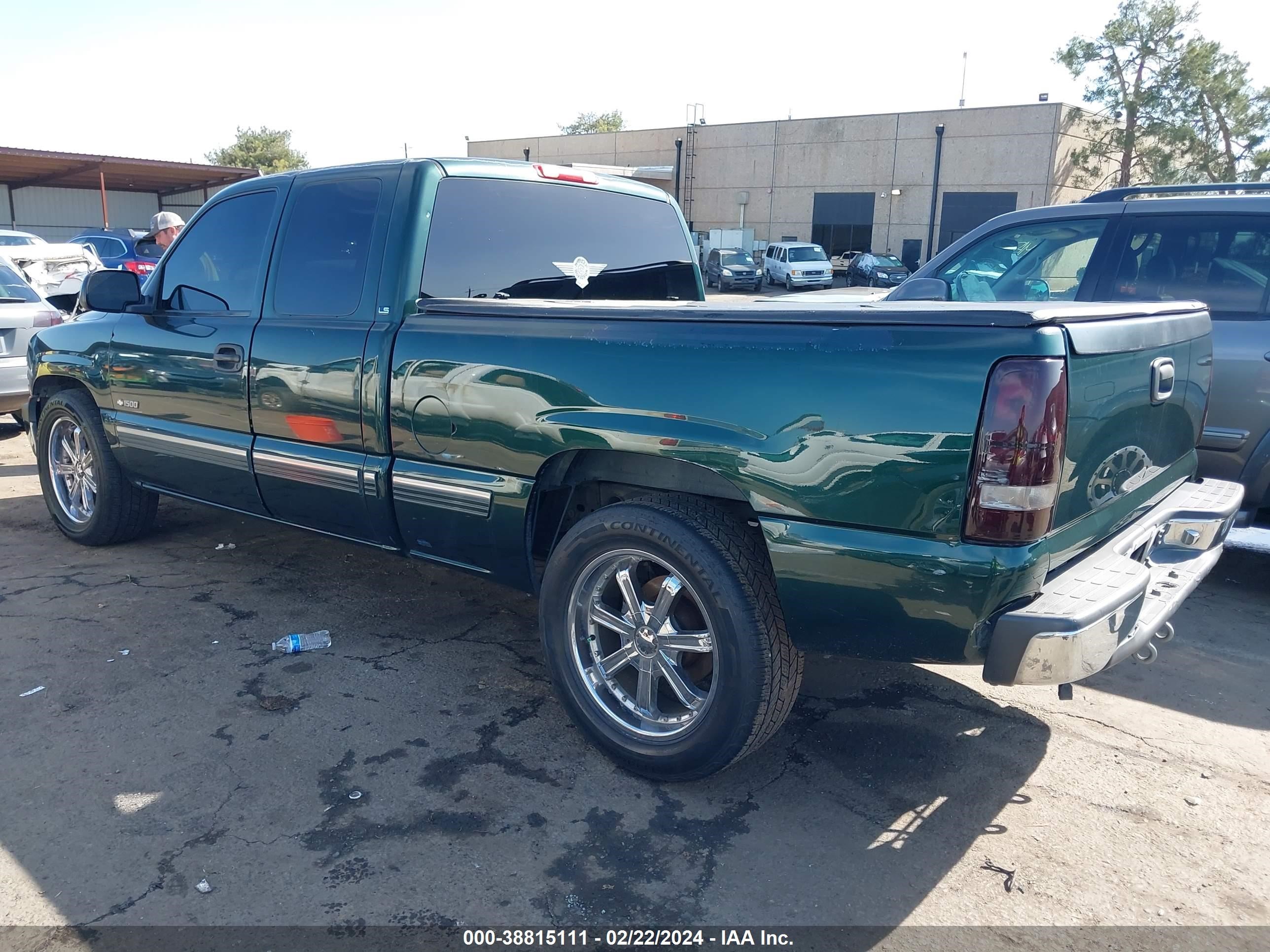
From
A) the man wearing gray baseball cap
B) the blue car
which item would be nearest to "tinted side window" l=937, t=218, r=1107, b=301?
the man wearing gray baseball cap

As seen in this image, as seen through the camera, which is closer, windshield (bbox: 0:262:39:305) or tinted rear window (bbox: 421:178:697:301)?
tinted rear window (bbox: 421:178:697:301)

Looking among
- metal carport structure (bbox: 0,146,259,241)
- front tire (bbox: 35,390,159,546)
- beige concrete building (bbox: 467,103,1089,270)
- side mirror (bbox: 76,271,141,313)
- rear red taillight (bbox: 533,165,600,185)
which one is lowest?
front tire (bbox: 35,390,159,546)

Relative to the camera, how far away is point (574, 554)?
10.8 feet

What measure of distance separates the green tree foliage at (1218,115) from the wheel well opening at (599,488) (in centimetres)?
3665

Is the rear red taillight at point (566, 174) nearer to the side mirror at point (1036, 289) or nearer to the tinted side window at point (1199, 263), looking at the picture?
the side mirror at point (1036, 289)

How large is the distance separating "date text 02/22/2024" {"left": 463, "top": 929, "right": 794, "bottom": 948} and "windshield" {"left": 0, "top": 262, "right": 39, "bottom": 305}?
838 cm

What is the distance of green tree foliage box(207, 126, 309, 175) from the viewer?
6756cm

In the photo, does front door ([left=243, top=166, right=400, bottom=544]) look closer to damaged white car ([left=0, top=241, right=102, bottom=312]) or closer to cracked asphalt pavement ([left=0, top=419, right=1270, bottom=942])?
cracked asphalt pavement ([left=0, top=419, right=1270, bottom=942])

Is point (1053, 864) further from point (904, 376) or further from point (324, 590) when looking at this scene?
point (324, 590)

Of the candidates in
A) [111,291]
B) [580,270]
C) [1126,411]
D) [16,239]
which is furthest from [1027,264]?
[16,239]

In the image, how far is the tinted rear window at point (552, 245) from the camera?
392 cm

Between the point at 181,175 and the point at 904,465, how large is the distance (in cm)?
3643

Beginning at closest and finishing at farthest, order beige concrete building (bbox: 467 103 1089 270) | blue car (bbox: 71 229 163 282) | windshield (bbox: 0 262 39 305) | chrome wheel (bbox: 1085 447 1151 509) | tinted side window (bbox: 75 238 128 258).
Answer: chrome wheel (bbox: 1085 447 1151 509), windshield (bbox: 0 262 39 305), blue car (bbox: 71 229 163 282), tinted side window (bbox: 75 238 128 258), beige concrete building (bbox: 467 103 1089 270)

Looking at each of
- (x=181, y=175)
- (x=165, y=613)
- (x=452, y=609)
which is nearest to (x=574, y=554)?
(x=452, y=609)
